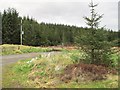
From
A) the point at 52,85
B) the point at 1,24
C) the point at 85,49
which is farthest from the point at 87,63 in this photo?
the point at 1,24

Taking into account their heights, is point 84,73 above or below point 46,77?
above

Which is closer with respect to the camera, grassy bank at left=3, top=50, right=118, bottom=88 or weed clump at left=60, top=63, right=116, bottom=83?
grassy bank at left=3, top=50, right=118, bottom=88

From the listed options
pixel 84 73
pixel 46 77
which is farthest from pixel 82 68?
pixel 46 77

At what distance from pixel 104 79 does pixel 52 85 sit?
2327 millimetres

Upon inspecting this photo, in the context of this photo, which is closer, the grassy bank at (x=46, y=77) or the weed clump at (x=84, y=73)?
the grassy bank at (x=46, y=77)

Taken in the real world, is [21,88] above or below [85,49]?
below

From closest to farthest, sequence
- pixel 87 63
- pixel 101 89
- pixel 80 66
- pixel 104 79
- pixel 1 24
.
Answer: pixel 101 89
pixel 104 79
pixel 80 66
pixel 87 63
pixel 1 24

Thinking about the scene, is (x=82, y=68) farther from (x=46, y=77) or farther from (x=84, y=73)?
(x=46, y=77)

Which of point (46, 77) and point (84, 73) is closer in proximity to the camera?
point (84, 73)

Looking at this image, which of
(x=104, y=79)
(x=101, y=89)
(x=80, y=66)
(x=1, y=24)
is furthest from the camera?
(x=1, y=24)

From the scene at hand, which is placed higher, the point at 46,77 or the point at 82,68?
the point at 82,68

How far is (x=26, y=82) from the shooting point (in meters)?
14.8

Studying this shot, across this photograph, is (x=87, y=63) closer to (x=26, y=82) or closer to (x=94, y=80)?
(x=94, y=80)

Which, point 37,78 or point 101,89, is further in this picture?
point 37,78
